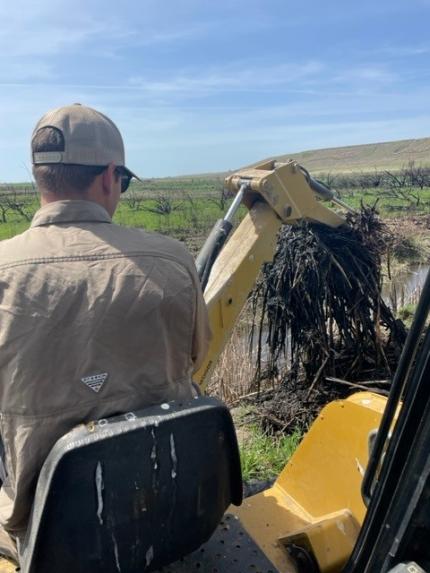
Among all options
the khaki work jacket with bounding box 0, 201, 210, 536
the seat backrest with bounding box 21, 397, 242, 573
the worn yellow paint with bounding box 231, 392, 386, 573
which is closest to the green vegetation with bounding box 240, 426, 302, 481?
the worn yellow paint with bounding box 231, 392, 386, 573

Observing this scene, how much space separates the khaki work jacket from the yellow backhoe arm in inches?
45.5

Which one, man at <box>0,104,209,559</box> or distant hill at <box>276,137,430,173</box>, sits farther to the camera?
distant hill at <box>276,137,430,173</box>

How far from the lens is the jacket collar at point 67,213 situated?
1773 mm

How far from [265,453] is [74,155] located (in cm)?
336

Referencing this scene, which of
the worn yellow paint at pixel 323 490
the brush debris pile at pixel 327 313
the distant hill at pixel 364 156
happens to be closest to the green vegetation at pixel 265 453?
the brush debris pile at pixel 327 313

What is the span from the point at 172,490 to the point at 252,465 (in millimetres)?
2869

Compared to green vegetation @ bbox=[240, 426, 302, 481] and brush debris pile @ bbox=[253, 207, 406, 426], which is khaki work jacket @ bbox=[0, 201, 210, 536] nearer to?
green vegetation @ bbox=[240, 426, 302, 481]

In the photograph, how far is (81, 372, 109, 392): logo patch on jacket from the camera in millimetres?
1581

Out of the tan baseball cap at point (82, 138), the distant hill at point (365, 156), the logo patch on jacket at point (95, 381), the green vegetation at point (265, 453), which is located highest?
Answer: the distant hill at point (365, 156)

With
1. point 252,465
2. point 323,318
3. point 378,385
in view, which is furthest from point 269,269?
point 252,465

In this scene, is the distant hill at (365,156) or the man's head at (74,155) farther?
the distant hill at (365,156)

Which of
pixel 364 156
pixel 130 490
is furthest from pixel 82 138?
pixel 364 156

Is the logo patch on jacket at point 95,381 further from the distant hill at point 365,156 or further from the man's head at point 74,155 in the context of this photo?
the distant hill at point 365,156

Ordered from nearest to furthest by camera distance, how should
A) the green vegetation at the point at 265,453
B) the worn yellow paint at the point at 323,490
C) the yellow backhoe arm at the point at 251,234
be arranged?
the worn yellow paint at the point at 323,490, the yellow backhoe arm at the point at 251,234, the green vegetation at the point at 265,453
